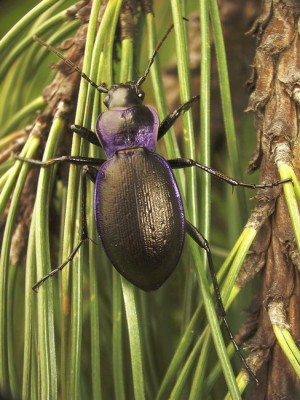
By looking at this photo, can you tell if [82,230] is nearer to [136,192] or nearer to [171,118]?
[136,192]

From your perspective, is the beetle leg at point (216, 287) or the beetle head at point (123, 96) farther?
the beetle head at point (123, 96)

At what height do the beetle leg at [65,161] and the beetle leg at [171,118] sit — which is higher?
the beetle leg at [171,118]

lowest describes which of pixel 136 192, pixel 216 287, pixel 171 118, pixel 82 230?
pixel 216 287

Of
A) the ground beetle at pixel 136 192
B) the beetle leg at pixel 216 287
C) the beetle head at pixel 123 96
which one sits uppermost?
the beetle head at pixel 123 96

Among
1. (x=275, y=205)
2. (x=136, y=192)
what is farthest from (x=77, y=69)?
(x=275, y=205)

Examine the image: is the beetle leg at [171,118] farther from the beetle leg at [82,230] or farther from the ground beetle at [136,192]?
the beetle leg at [82,230]

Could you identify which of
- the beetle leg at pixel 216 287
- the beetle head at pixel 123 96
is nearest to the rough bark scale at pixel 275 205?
the beetle leg at pixel 216 287

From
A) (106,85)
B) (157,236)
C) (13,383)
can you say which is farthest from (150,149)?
(13,383)

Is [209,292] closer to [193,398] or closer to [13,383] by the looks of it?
[193,398]
